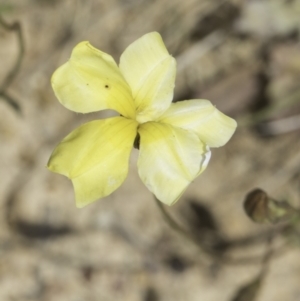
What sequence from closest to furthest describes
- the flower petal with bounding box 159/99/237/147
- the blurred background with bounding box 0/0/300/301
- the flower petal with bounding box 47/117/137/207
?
the flower petal with bounding box 47/117/137/207 < the flower petal with bounding box 159/99/237/147 < the blurred background with bounding box 0/0/300/301

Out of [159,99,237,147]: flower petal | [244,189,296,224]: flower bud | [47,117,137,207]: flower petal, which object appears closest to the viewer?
[47,117,137,207]: flower petal

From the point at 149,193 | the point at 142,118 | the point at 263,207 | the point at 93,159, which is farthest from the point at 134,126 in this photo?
the point at 149,193

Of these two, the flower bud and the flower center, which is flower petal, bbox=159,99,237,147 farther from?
the flower bud

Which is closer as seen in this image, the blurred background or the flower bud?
the flower bud

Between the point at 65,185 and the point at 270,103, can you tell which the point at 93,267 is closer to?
the point at 65,185

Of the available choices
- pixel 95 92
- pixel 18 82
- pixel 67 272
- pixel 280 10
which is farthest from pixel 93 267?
pixel 280 10

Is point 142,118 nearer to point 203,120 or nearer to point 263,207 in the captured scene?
point 203,120

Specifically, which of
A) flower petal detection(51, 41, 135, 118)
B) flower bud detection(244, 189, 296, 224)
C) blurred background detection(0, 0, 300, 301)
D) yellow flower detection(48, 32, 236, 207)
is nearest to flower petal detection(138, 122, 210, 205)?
yellow flower detection(48, 32, 236, 207)
